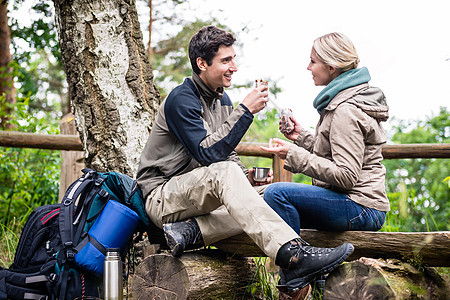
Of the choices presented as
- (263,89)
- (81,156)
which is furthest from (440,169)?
(263,89)

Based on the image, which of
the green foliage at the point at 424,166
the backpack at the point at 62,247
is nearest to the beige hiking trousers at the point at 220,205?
the backpack at the point at 62,247

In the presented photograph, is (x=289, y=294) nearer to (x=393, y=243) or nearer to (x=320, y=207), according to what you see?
(x=320, y=207)

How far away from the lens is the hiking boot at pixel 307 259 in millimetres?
2566

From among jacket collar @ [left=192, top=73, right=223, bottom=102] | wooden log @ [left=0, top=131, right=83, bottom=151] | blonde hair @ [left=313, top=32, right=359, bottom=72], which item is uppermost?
A: blonde hair @ [left=313, top=32, right=359, bottom=72]

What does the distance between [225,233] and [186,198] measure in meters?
0.33

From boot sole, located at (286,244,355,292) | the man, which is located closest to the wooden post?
the man

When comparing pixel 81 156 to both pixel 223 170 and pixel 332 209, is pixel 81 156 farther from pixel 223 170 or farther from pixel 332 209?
pixel 332 209

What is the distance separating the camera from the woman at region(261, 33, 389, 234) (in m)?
2.77

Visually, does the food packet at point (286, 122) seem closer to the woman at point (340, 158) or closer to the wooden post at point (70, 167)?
the woman at point (340, 158)

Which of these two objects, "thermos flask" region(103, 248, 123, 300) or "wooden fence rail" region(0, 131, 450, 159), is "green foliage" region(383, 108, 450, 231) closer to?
"wooden fence rail" region(0, 131, 450, 159)

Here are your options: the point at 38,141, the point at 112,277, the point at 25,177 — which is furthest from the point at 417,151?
the point at 25,177

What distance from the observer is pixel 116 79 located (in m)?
4.23

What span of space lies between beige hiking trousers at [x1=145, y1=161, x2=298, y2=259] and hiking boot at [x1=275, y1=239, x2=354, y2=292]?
5cm

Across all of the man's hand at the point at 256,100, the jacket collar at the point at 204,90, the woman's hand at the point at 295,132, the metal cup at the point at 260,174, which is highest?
the jacket collar at the point at 204,90
